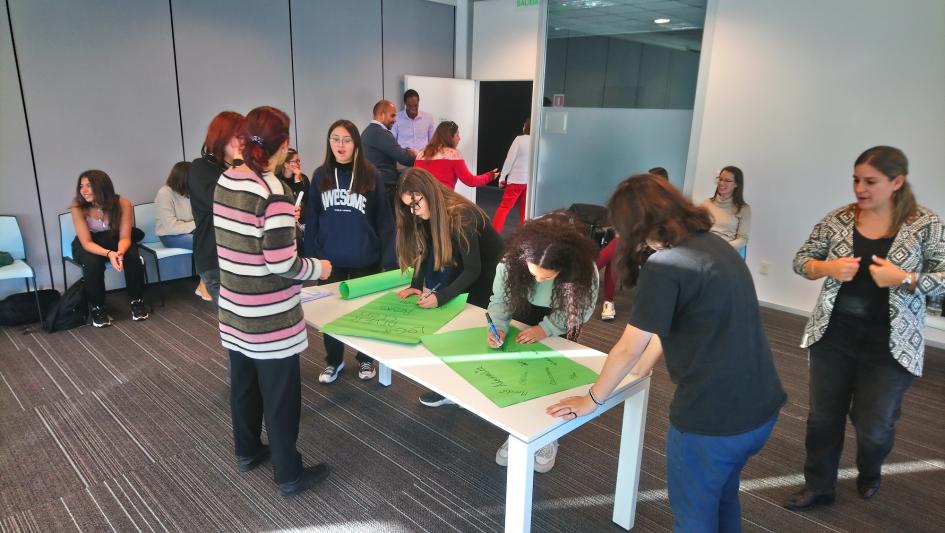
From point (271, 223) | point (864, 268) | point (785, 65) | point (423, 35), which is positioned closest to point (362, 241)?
point (271, 223)

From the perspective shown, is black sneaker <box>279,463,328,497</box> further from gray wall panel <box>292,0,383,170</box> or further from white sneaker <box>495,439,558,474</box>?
gray wall panel <box>292,0,383,170</box>

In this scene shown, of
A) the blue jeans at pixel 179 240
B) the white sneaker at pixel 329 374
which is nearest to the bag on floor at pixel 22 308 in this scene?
the blue jeans at pixel 179 240

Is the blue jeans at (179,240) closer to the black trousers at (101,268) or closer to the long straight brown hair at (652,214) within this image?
the black trousers at (101,268)

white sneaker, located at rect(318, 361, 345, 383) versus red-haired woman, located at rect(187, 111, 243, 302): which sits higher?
red-haired woman, located at rect(187, 111, 243, 302)

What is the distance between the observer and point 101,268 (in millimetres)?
4102

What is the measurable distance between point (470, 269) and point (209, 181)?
48.9 inches

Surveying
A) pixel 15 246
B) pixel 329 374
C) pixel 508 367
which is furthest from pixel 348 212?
pixel 15 246

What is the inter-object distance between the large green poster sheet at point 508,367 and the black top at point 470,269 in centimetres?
36

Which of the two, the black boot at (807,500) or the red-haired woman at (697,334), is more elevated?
the red-haired woman at (697,334)

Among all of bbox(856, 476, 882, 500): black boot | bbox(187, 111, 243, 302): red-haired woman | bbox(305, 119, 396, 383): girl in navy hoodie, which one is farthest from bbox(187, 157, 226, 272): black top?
bbox(856, 476, 882, 500): black boot

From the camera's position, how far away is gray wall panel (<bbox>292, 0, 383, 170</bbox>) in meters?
5.52

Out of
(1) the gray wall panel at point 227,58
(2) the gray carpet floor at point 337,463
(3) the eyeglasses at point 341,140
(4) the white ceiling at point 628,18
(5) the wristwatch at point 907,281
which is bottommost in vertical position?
(2) the gray carpet floor at point 337,463

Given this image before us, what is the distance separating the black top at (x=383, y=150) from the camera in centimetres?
474

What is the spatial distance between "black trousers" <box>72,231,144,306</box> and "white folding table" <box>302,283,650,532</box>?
2.48 m
